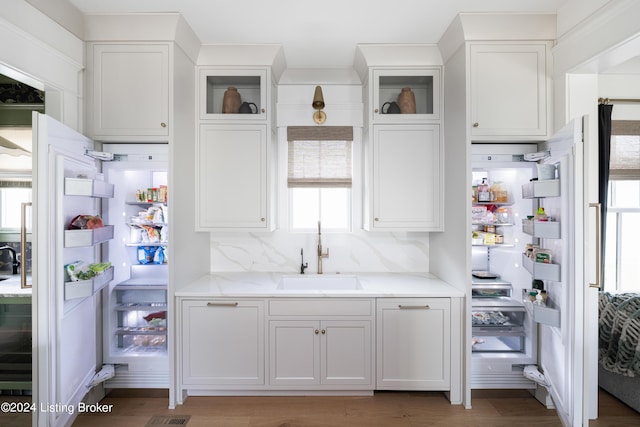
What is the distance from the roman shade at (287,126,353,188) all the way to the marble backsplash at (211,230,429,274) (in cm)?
46

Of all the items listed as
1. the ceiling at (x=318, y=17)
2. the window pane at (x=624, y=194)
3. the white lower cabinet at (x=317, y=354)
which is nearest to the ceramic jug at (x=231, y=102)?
the ceiling at (x=318, y=17)

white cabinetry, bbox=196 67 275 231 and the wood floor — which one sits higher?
white cabinetry, bbox=196 67 275 231

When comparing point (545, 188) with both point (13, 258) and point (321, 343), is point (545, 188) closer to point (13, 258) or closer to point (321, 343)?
point (321, 343)

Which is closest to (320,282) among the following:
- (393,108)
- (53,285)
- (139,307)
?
(139,307)

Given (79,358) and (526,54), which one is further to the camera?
(526,54)

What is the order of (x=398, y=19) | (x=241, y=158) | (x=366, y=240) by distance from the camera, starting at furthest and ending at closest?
(x=366, y=240)
(x=241, y=158)
(x=398, y=19)

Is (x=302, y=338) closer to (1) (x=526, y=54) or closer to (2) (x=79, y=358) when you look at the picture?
(2) (x=79, y=358)

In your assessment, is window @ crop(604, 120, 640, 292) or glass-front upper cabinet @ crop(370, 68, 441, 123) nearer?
glass-front upper cabinet @ crop(370, 68, 441, 123)

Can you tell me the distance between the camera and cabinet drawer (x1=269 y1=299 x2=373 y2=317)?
2.36 m

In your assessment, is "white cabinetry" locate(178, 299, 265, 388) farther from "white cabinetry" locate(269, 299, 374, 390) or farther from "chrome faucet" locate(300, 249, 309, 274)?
"chrome faucet" locate(300, 249, 309, 274)

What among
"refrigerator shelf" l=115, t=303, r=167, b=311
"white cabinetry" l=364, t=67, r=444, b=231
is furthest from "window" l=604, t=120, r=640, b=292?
"refrigerator shelf" l=115, t=303, r=167, b=311

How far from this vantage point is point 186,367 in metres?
2.35

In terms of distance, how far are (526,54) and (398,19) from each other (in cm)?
88

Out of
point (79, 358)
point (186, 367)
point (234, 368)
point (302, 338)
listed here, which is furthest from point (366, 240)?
point (79, 358)
